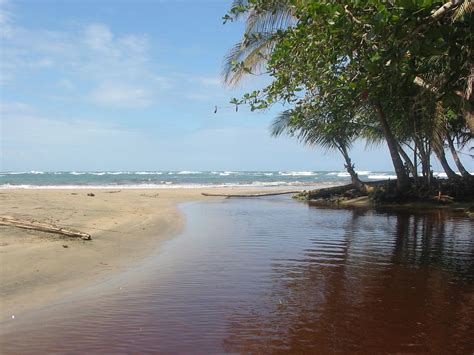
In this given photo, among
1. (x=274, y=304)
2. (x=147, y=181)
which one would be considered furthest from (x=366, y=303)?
(x=147, y=181)

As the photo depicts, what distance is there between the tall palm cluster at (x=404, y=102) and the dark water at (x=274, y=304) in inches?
101

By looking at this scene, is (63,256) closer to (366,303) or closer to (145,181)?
(366,303)

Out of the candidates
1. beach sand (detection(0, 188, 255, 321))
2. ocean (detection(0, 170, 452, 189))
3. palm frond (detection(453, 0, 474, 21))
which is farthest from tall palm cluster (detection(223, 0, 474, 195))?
ocean (detection(0, 170, 452, 189))

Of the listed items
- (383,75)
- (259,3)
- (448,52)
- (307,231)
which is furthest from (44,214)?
(448,52)

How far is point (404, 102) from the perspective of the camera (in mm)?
13008

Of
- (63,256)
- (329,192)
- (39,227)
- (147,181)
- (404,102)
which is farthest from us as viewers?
(147,181)

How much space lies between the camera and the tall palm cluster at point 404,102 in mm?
6535

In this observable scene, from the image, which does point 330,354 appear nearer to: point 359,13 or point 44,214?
point 359,13

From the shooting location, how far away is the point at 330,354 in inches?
156

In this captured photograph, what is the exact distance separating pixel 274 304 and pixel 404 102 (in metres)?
9.69

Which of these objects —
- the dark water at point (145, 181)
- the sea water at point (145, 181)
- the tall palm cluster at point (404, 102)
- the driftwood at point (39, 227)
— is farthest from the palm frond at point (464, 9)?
the sea water at point (145, 181)

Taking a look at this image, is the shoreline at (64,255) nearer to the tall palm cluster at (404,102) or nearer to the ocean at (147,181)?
the tall palm cluster at (404,102)

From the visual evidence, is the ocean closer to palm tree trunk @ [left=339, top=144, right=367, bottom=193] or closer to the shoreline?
palm tree trunk @ [left=339, top=144, right=367, bottom=193]

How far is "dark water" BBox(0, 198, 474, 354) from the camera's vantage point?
4.19 meters
